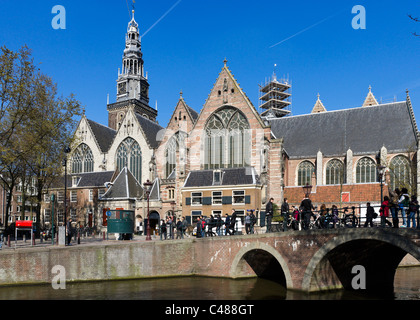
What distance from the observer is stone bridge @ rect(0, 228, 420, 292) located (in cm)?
2053

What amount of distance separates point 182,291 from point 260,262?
285 inches

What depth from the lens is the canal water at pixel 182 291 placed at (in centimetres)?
2011

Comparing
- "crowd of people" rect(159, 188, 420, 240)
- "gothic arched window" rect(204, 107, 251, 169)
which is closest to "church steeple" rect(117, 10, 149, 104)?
"gothic arched window" rect(204, 107, 251, 169)

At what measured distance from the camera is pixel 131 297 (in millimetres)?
20094

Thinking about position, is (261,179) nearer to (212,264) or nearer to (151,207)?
(151,207)

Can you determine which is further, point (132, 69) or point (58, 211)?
point (132, 69)

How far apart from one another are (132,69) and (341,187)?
49280 millimetres

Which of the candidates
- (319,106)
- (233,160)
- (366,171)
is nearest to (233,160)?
(233,160)

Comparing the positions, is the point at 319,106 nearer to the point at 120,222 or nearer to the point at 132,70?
the point at 132,70

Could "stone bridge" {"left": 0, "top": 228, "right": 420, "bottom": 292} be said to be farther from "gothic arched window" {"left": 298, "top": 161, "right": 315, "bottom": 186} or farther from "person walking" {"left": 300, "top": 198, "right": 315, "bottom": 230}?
"gothic arched window" {"left": 298, "top": 161, "right": 315, "bottom": 186}

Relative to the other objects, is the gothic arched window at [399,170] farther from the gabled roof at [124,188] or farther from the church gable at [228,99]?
the gabled roof at [124,188]
